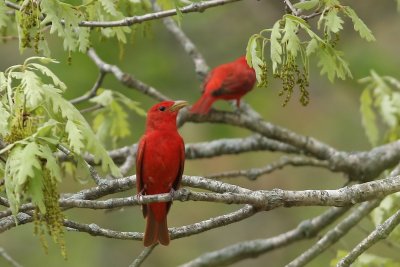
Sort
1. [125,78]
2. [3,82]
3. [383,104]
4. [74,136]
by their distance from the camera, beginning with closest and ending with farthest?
[74,136] → [3,82] → [383,104] → [125,78]

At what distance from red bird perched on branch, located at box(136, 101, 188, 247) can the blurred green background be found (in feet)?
12.7

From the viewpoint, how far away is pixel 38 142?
12.1ft

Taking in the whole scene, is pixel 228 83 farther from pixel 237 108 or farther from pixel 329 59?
pixel 329 59

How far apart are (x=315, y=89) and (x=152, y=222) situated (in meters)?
6.18

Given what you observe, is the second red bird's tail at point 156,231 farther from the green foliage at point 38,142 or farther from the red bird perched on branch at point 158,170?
the green foliage at point 38,142

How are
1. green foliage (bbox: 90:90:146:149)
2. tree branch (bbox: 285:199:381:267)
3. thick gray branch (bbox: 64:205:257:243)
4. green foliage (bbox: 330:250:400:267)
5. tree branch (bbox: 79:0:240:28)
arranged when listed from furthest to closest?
green foliage (bbox: 90:90:146:149) < tree branch (bbox: 285:199:381:267) < green foliage (bbox: 330:250:400:267) < tree branch (bbox: 79:0:240:28) < thick gray branch (bbox: 64:205:257:243)

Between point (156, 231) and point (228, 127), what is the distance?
5.05 m

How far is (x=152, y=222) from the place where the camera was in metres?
5.91

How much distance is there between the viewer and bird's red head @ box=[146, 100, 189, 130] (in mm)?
6273

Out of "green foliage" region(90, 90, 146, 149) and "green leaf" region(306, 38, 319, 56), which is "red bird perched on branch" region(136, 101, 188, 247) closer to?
"green foliage" region(90, 90, 146, 149)

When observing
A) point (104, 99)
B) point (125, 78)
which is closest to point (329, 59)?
point (104, 99)

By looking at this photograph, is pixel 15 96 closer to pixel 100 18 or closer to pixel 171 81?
pixel 100 18

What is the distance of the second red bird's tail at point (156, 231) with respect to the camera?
581cm

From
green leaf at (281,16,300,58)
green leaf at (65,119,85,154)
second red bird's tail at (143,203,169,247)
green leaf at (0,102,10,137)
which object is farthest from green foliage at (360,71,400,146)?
green leaf at (0,102,10,137)
